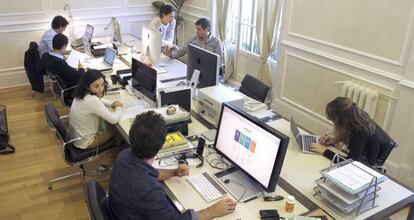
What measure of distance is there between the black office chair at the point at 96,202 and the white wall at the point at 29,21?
15.4 feet

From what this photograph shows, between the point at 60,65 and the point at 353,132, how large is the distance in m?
3.17

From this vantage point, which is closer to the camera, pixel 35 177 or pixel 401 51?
pixel 401 51

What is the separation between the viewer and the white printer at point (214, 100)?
2.74 m

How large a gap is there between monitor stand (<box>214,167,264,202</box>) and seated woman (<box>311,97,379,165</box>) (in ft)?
2.13

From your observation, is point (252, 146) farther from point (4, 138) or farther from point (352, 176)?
point (4, 138)

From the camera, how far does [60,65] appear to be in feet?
12.8

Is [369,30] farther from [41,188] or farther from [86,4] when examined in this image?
[86,4]

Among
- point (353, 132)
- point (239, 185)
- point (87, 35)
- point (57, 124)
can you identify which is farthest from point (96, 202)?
point (87, 35)

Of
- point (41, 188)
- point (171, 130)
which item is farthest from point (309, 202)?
point (41, 188)

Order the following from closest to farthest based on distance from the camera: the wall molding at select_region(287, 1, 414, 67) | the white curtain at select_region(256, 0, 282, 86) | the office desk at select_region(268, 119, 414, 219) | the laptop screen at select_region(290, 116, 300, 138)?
the office desk at select_region(268, 119, 414, 219) < the laptop screen at select_region(290, 116, 300, 138) < the wall molding at select_region(287, 1, 414, 67) < the white curtain at select_region(256, 0, 282, 86)

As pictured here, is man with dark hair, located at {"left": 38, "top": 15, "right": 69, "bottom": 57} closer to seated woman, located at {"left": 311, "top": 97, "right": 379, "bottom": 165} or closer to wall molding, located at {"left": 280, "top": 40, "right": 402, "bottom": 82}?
wall molding, located at {"left": 280, "top": 40, "right": 402, "bottom": 82}

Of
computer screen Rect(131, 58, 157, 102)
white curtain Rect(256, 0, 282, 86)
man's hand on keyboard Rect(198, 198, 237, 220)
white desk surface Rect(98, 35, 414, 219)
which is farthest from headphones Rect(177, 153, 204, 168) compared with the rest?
white curtain Rect(256, 0, 282, 86)

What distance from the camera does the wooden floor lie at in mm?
3014

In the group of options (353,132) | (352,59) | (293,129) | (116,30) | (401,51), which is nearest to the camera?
(353,132)
